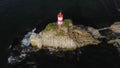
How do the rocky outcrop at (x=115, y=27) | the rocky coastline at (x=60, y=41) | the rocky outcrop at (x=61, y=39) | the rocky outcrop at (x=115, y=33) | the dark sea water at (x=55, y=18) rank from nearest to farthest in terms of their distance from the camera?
1. the dark sea water at (x=55, y=18)
2. the rocky coastline at (x=60, y=41)
3. the rocky outcrop at (x=61, y=39)
4. the rocky outcrop at (x=115, y=33)
5. the rocky outcrop at (x=115, y=27)

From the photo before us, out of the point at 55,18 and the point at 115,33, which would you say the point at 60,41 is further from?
the point at 55,18

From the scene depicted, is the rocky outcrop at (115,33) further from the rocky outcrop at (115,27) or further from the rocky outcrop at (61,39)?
the rocky outcrop at (61,39)

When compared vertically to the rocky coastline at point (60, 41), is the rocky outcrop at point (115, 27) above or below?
above

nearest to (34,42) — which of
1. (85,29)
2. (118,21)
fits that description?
(85,29)

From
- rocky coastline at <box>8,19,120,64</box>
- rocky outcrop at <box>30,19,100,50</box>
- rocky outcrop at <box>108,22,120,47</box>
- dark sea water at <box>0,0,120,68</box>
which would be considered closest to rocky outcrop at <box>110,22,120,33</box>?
rocky outcrop at <box>108,22,120,47</box>

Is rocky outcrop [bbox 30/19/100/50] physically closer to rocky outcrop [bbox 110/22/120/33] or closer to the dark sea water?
the dark sea water

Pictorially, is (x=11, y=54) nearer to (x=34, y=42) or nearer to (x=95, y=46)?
(x=34, y=42)

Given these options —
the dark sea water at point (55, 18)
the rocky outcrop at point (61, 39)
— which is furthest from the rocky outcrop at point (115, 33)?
the rocky outcrop at point (61, 39)
